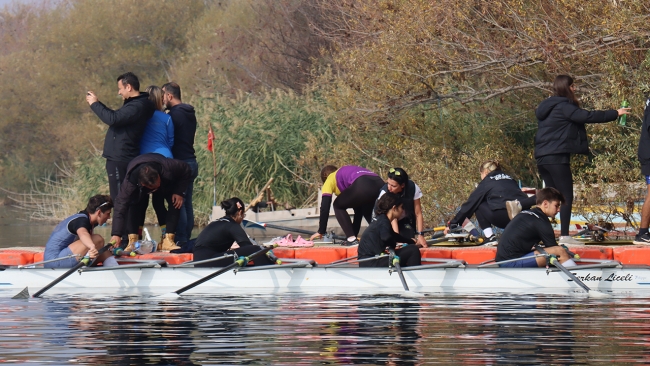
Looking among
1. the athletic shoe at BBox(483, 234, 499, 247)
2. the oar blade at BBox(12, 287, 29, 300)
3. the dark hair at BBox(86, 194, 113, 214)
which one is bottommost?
the oar blade at BBox(12, 287, 29, 300)

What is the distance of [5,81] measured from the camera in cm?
4794

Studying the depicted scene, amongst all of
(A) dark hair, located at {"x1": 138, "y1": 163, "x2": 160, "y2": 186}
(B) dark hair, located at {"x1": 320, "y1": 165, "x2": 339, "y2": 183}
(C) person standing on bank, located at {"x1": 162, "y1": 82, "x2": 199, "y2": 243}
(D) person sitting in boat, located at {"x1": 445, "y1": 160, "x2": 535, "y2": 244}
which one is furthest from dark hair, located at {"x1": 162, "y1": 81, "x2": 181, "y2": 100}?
(D) person sitting in boat, located at {"x1": 445, "y1": 160, "x2": 535, "y2": 244}

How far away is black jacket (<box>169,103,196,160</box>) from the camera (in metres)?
14.0

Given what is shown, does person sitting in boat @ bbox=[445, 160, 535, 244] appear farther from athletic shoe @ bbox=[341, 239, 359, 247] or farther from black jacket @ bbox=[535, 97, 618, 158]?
athletic shoe @ bbox=[341, 239, 359, 247]

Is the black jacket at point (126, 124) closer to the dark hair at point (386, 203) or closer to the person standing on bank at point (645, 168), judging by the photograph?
the dark hair at point (386, 203)

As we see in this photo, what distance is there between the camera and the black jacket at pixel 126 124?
1322cm

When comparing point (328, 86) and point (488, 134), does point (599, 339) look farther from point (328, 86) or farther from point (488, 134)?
point (328, 86)

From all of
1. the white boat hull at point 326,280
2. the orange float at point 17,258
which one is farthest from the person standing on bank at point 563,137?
the orange float at point 17,258

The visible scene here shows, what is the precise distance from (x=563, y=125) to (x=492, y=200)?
1200 mm

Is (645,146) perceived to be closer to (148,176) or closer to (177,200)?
(177,200)

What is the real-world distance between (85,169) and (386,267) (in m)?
18.8

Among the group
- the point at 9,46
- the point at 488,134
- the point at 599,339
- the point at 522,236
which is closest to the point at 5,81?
the point at 9,46

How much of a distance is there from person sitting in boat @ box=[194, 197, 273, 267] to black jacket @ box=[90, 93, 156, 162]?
1.41 m

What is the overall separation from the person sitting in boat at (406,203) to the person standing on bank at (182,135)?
234 centimetres
